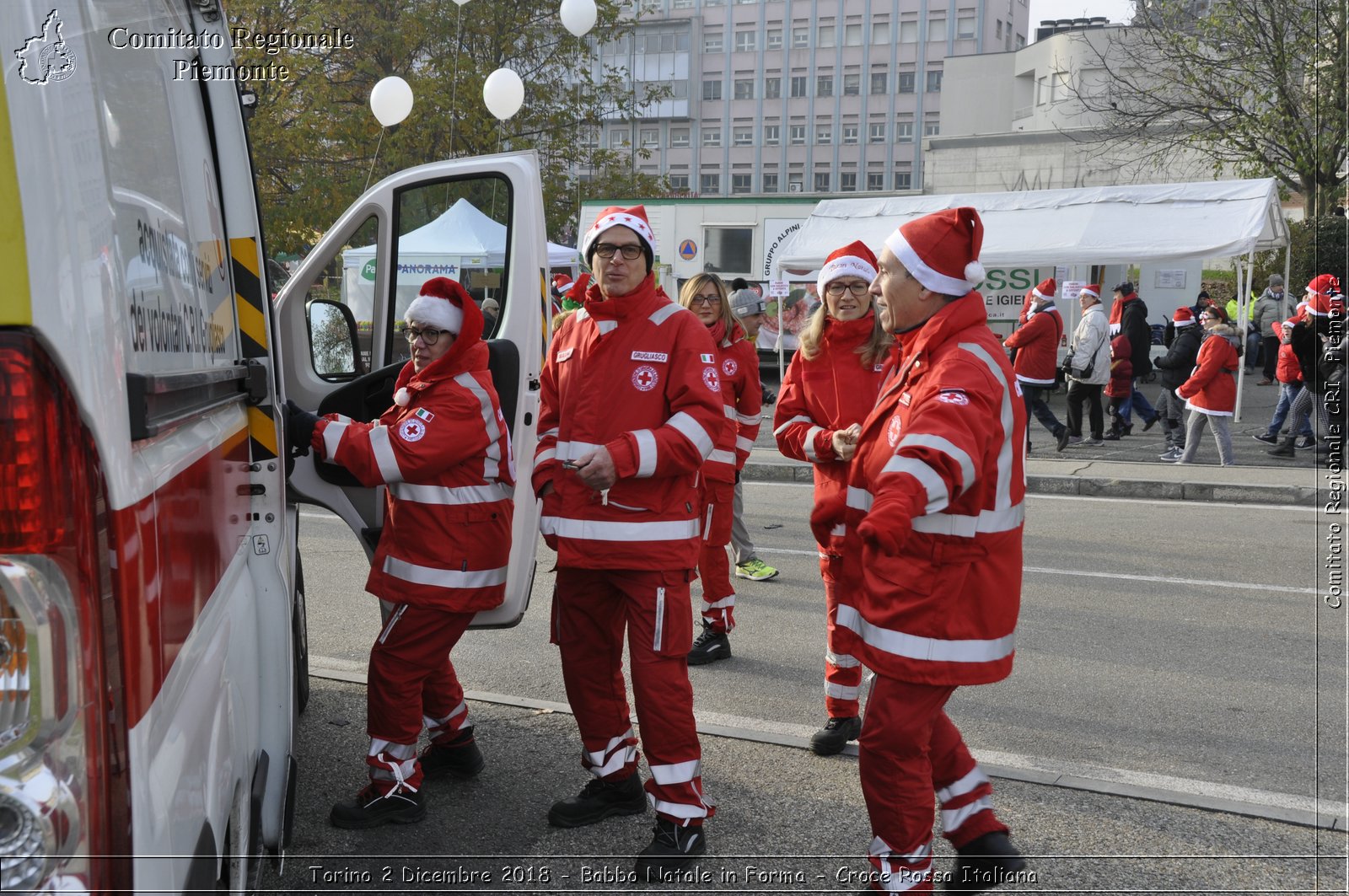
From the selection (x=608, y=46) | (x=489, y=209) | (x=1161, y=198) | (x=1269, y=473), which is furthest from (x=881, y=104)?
(x=489, y=209)

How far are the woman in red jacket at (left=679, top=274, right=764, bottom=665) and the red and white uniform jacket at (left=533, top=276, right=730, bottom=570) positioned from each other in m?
1.71

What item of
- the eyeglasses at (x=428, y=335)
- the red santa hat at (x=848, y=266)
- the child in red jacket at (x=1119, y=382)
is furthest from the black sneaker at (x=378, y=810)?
the child in red jacket at (x=1119, y=382)

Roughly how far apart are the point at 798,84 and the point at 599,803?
81299mm

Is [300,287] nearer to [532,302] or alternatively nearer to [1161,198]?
[532,302]

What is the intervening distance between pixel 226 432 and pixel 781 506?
8.37m

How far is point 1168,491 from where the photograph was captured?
11039mm

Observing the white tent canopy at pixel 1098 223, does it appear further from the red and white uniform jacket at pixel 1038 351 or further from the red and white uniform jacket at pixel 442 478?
the red and white uniform jacket at pixel 442 478

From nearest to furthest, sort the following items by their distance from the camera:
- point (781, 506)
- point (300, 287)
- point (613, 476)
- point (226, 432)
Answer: point (226, 432) < point (613, 476) < point (300, 287) < point (781, 506)

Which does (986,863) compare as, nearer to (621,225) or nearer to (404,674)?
(404,674)

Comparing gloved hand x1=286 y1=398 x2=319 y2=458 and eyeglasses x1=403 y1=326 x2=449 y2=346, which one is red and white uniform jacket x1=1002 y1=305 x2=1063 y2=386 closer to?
eyeglasses x1=403 y1=326 x2=449 y2=346

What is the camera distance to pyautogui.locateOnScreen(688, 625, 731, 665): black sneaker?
5734 millimetres

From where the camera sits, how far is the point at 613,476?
346 centimetres

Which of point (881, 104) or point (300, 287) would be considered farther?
point (881, 104)

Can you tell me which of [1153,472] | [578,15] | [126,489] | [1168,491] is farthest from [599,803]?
[578,15]
